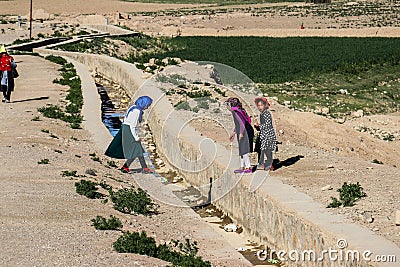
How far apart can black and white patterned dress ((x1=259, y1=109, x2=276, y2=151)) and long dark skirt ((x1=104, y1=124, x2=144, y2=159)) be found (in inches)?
95.6

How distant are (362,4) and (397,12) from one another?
54.1 feet

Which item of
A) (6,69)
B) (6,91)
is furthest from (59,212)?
(6,91)

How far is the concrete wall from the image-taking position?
31.7ft

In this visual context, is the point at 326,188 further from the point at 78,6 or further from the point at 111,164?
the point at 78,6

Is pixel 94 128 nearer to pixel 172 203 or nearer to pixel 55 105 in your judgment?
pixel 55 105

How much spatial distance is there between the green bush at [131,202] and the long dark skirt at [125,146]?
5.14ft

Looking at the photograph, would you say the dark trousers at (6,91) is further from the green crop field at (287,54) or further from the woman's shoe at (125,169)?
the green crop field at (287,54)

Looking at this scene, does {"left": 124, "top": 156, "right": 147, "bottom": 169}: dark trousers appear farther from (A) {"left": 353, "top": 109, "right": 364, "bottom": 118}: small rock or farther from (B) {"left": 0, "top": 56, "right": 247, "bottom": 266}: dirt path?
(A) {"left": 353, "top": 109, "right": 364, "bottom": 118}: small rock

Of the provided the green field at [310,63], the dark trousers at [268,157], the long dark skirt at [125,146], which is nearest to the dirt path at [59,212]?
the long dark skirt at [125,146]

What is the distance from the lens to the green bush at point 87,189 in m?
12.6

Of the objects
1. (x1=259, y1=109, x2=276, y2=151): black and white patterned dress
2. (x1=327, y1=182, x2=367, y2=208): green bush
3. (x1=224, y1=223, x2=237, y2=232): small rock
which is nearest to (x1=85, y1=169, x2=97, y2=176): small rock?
(x1=224, y1=223, x2=237, y2=232): small rock

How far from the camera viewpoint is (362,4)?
312ft

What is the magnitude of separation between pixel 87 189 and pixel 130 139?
2.29 meters

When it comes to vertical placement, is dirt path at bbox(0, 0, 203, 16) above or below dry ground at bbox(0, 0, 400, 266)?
below
